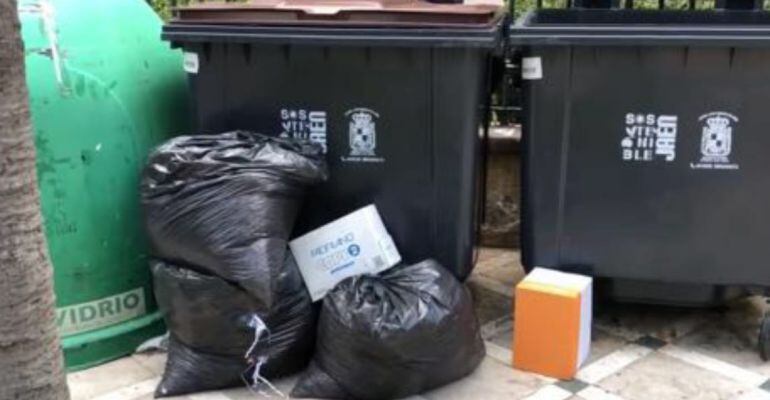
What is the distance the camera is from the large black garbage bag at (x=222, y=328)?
2646 millimetres

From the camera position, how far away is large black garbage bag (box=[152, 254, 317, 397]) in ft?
8.68

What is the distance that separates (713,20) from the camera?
134 inches

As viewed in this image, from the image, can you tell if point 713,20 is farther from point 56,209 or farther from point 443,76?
point 56,209

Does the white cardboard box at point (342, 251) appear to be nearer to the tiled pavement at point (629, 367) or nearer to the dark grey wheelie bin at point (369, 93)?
the dark grey wheelie bin at point (369, 93)

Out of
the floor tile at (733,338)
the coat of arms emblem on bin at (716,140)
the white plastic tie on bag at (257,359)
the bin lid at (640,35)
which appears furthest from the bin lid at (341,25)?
the floor tile at (733,338)

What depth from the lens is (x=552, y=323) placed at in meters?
2.85

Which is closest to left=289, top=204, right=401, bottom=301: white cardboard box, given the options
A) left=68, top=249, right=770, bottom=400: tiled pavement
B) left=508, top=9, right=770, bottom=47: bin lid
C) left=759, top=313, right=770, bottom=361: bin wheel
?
left=68, top=249, right=770, bottom=400: tiled pavement

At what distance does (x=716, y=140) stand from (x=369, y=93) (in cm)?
111

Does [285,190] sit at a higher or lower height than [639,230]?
higher

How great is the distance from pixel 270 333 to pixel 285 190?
441 millimetres

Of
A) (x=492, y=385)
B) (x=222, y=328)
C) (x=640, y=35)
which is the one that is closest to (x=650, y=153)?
(x=640, y=35)

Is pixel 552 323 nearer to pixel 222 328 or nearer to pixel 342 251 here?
pixel 342 251

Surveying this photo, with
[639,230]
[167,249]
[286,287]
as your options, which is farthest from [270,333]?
[639,230]

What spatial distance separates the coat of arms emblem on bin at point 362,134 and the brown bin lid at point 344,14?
11.4 inches
